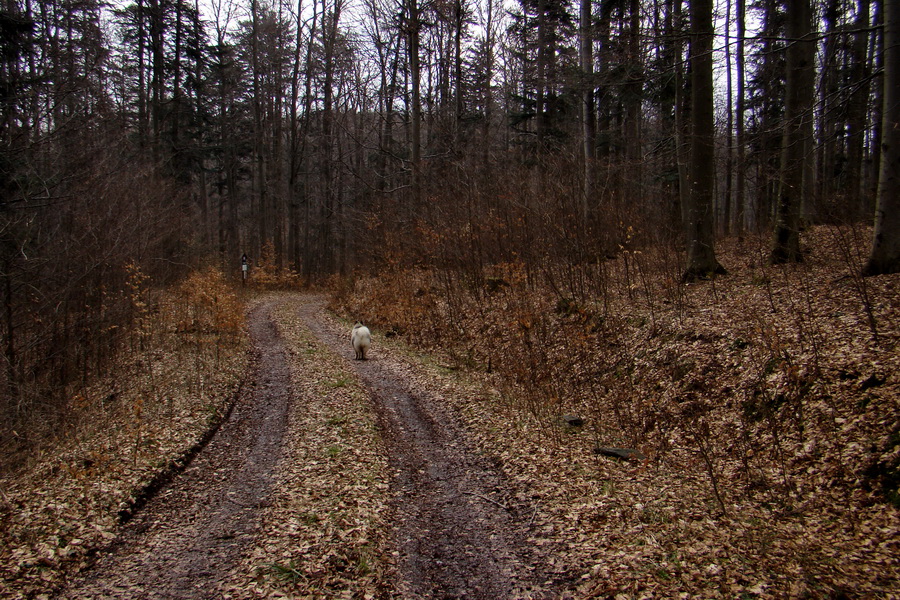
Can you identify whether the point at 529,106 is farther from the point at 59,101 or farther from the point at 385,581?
the point at 385,581

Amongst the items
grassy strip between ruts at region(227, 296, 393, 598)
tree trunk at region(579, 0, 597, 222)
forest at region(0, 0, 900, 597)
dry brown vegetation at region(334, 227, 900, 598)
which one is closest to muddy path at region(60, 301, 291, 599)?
grassy strip between ruts at region(227, 296, 393, 598)

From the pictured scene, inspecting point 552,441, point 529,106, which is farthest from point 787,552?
point 529,106

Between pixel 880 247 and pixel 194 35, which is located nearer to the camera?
pixel 880 247

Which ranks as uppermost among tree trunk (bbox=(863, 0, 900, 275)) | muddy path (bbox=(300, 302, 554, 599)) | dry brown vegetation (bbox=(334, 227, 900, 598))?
tree trunk (bbox=(863, 0, 900, 275))

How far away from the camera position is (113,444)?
287 inches

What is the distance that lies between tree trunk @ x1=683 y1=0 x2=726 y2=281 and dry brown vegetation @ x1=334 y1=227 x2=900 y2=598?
59cm

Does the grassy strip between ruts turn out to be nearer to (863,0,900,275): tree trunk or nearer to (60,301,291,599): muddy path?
(60,301,291,599): muddy path

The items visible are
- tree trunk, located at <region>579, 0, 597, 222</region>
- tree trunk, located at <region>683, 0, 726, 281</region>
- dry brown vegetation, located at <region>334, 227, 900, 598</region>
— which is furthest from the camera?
tree trunk, located at <region>579, 0, 597, 222</region>

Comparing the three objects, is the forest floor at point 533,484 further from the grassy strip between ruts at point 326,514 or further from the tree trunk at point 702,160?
the tree trunk at point 702,160

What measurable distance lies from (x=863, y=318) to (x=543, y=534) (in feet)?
17.8

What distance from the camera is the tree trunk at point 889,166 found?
718cm

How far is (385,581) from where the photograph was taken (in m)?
4.29

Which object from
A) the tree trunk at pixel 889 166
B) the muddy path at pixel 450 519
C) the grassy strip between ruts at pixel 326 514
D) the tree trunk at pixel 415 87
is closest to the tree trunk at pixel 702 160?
the tree trunk at pixel 889 166

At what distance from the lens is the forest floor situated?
422 cm
